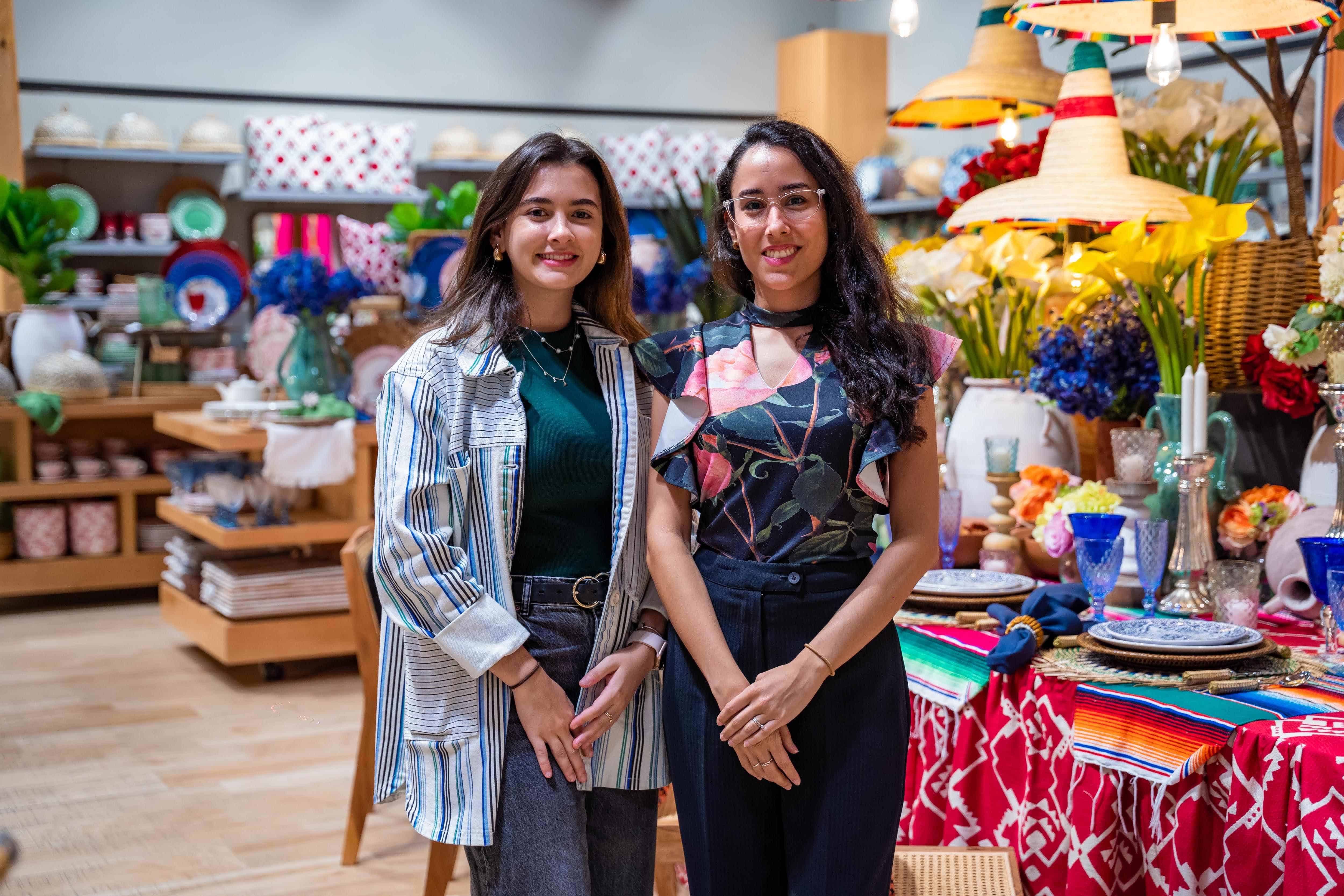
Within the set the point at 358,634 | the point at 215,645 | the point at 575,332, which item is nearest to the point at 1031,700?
the point at 575,332

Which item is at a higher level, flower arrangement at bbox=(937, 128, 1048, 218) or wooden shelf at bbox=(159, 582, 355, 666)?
flower arrangement at bbox=(937, 128, 1048, 218)

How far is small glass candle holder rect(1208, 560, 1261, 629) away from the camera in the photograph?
6.54 feet

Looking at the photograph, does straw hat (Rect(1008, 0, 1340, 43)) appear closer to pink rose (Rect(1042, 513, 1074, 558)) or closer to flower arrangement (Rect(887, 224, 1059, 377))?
flower arrangement (Rect(887, 224, 1059, 377))

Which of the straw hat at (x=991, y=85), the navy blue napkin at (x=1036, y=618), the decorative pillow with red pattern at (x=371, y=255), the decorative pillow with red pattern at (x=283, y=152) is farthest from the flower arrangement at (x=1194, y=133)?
the decorative pillow with red pattern at (x=283, y=152)

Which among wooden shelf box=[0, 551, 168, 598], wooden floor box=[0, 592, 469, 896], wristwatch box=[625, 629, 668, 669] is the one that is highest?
wristwatch box=[625, 629, 668, 669]

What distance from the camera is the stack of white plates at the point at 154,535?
582 cm

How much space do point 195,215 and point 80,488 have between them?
208cm

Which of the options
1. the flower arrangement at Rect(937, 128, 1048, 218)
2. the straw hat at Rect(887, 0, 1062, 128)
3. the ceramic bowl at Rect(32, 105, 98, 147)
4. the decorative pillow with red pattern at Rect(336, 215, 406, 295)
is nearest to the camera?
the straw hat at Rect(887, 0, 1062, 128)

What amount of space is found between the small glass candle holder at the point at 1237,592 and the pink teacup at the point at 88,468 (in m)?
4.95

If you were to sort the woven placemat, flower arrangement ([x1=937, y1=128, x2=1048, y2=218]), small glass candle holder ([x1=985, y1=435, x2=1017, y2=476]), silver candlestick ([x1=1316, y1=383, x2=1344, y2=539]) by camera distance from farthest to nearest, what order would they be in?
flower arrangement ([x1=937, y1=128, x2=1048, y2=218]) → small glass candle holder ([x1=985, y1=435, x2=1017, y2=476]) → silver candlestick ([x1=1316, y1=383, x2=1344, y2=539]) → the woven placemat

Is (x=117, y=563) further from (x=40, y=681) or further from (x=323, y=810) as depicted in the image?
(x=323, y=810)

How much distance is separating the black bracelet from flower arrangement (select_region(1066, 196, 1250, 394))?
3.90ft

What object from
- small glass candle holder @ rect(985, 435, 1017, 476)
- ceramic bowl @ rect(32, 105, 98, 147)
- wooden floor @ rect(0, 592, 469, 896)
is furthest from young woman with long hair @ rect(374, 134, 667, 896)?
ceramic bowl @ rect(32, 105, 98, 147)

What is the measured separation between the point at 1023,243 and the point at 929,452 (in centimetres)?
135
